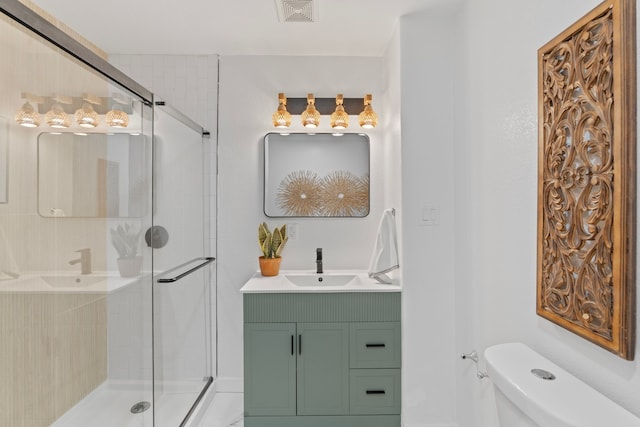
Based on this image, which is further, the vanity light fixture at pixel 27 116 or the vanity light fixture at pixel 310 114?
the vanity light fixture at pixel 310 114

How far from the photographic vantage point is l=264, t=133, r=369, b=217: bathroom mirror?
2.71m

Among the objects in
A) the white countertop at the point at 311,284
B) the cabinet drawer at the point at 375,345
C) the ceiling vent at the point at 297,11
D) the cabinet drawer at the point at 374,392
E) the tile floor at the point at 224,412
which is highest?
the ceiling vent at the point at 297,11

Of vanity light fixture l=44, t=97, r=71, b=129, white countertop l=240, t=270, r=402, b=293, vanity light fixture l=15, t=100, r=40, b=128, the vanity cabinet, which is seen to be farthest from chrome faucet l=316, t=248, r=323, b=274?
vanity light fixture l=15, t=100, r=40, b=128

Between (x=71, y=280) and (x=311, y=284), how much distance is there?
5.16 ft

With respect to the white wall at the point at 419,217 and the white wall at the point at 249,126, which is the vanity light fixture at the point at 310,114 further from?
the white wall at the point at 419,217

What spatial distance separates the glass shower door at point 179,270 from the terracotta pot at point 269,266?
363 mm

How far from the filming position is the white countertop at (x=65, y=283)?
1013 mm

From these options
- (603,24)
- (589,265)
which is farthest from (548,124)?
(589,265)

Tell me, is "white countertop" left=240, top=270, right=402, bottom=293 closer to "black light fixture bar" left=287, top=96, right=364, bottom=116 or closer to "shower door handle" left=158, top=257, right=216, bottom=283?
"shower door handle" left=158, top=257, right=216, bottom=283

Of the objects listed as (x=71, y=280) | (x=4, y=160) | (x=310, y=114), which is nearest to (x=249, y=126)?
(x=310, y=114)

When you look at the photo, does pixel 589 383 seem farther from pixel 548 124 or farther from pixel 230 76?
pixel 230 76

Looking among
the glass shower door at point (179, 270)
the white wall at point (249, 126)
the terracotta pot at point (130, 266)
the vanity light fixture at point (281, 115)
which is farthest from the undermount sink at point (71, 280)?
the vanity light fixture at point (281, 115)

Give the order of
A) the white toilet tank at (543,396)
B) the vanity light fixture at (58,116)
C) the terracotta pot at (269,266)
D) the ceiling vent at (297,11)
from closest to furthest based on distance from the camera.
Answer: the white toilet tank at (543,396) → the vanity light fixture at (58,116) → the ceiling vent at (297,11) → the terracotta pot at (269,266)

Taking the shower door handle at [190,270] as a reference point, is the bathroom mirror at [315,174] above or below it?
above
